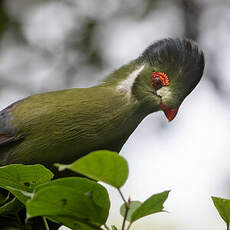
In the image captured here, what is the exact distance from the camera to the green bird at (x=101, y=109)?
7.11 feet

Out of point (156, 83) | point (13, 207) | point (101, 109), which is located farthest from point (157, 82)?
point (13, 207)

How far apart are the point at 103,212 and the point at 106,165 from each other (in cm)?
14

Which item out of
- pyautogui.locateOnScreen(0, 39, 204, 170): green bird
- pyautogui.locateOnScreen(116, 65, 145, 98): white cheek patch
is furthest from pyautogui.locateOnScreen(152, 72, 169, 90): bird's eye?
pyautogui.locateOnScreen(116, 65, 145, 98): white cheek patch

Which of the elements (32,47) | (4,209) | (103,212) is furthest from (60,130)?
(32,47)

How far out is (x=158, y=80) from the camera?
8.30 ft

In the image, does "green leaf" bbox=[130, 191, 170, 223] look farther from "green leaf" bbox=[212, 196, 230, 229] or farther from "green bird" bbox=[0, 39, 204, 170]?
"green bird" bbox=[0, 39, 204, 170]

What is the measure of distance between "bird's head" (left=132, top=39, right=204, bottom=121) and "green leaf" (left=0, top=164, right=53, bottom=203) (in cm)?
116

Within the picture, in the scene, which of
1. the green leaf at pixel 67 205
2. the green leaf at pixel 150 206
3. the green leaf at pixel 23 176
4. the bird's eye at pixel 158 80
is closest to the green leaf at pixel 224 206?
the green leaf at pixel 150 206

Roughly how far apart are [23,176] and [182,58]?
1394mm

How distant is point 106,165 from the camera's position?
1042 millimetres

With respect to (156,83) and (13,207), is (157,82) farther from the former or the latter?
(13,207)

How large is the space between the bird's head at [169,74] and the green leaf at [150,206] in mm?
1262

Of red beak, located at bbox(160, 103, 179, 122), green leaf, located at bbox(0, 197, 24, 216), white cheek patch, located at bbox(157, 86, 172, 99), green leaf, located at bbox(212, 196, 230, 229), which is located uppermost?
white cheek patch, located at bbox(157, 86, 172, 99)

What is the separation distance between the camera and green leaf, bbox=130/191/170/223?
1097mm
